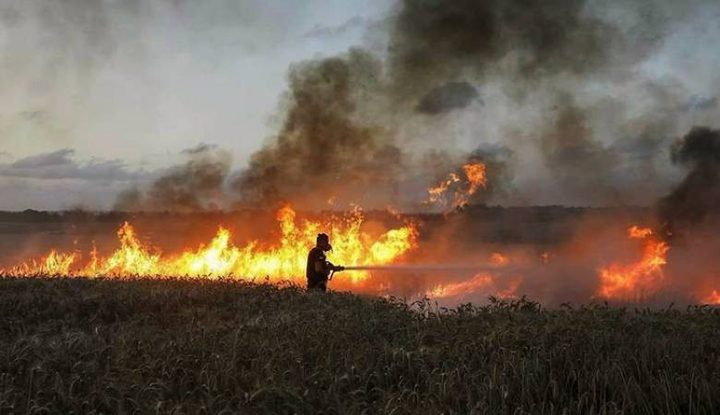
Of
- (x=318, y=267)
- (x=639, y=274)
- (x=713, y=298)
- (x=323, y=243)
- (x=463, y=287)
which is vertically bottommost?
(x=713, y=298)

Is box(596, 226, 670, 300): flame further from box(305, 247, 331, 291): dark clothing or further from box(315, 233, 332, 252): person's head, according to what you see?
box(315, 233, 332, 252): person's head

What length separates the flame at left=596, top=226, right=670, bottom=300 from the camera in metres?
29.7

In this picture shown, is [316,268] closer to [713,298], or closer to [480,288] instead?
[480,288]

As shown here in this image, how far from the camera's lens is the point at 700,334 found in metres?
8.46

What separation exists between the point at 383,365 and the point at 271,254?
25239 millimetres

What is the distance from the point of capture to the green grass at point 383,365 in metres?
5.79

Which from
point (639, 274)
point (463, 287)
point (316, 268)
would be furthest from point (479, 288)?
point (316, 268)

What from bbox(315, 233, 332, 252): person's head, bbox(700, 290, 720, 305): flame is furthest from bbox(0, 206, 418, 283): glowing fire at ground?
bbox(700, 290, 720, 305): flame

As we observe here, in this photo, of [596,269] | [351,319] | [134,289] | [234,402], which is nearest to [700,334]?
[351,319]

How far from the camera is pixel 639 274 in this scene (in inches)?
1272

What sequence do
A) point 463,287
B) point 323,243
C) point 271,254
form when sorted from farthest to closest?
1. point 463,287
2. point 271,254
3. point 323,243

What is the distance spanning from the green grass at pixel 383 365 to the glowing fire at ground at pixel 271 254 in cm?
1653

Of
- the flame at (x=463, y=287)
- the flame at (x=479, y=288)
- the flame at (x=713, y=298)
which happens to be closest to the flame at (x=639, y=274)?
the flame at (x=713, y=298)

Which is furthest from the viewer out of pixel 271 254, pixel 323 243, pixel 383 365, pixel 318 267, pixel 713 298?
pixel 271 254
